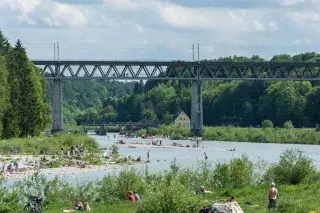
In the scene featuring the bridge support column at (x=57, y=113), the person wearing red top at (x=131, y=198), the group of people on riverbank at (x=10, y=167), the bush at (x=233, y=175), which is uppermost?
the bridge support column at (x=57, y=113)

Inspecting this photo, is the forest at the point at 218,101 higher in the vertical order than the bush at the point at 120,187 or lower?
higher

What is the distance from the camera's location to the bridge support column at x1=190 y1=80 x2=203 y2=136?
14738 centimetres

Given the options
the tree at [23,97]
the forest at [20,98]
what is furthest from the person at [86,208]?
the tree at [23,97]

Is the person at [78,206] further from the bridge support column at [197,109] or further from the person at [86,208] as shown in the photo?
the bridge support column at [197,109]

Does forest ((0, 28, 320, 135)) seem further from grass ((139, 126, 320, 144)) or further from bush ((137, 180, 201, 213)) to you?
bush ((137, 180, 201, 213))

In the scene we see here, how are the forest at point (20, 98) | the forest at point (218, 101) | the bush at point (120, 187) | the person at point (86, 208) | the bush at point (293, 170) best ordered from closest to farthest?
the person at point (86, 208) → the bush at point (120, 187) → the bush at point (293, 170) → the forest at point (20, 98) → the forest at point (218, 101)

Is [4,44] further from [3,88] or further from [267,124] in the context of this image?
[267,124]

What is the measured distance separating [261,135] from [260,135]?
0.94 feet

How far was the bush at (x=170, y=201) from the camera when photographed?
29172 mm

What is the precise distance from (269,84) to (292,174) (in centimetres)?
14065

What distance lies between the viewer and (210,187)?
4519 cm

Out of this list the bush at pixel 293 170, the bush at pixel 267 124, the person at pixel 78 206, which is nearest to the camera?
the person at pixel 78 206

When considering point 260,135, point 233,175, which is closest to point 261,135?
point 260,135

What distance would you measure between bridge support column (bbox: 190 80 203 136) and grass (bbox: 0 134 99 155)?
4746 centimetres
